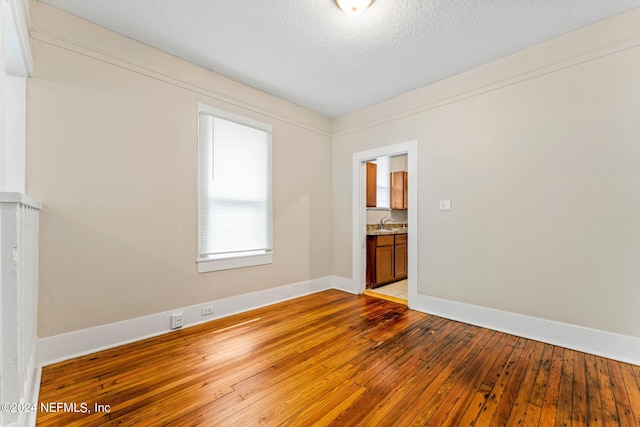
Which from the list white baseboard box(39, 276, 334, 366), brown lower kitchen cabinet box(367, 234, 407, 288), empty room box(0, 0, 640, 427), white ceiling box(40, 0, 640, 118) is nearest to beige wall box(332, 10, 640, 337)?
empty room box(0, 0, 640, 427)

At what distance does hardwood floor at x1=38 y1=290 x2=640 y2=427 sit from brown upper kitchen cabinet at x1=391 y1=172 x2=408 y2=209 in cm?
336

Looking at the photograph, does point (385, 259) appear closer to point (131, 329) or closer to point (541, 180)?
point (541, 180)

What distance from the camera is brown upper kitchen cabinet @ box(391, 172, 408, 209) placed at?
5797mm

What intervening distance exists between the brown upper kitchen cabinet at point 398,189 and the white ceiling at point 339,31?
2.83m

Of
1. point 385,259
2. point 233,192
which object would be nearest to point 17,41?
point 233,192

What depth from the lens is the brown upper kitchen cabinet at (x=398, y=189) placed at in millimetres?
5797

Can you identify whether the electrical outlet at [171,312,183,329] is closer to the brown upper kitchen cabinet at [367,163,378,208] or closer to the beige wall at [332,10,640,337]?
the beige wall at [332,10,640,337]

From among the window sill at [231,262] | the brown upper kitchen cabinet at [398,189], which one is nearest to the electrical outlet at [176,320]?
the window sill at [231,262]

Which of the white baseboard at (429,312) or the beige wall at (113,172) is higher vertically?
the beige wall at (113,172)

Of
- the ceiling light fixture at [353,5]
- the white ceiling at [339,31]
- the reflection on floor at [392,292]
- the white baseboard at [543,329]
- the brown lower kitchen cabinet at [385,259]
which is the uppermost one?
the white ceiling at [339,31]

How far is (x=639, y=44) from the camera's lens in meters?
2.12

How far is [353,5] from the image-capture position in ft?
6.59

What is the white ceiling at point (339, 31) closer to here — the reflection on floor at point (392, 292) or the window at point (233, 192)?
the window at point (233, 192)

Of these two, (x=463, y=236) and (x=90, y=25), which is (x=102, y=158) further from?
(x=463, y=236)
